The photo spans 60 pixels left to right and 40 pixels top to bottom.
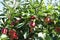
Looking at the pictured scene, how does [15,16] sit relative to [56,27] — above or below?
above

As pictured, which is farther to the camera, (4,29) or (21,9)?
(21,9)

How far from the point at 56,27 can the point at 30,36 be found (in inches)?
11.1

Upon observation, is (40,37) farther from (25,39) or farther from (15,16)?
(15,16)

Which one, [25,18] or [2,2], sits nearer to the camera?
[25,18]

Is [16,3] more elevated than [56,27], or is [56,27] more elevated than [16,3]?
[16,3]

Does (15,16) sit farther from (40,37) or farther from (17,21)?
(40,37)

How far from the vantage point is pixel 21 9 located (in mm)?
2199

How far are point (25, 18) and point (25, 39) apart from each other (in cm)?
Result: 21

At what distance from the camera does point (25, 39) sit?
2.11 m

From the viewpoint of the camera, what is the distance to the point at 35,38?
209 cm

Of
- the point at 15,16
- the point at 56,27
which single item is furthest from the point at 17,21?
the point at 56,27

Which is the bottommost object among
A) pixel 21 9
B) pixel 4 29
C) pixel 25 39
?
pixel 25 39

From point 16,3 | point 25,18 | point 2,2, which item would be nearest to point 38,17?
point 25,18

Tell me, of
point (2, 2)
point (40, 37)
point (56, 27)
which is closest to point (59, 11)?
point (56, 27)
